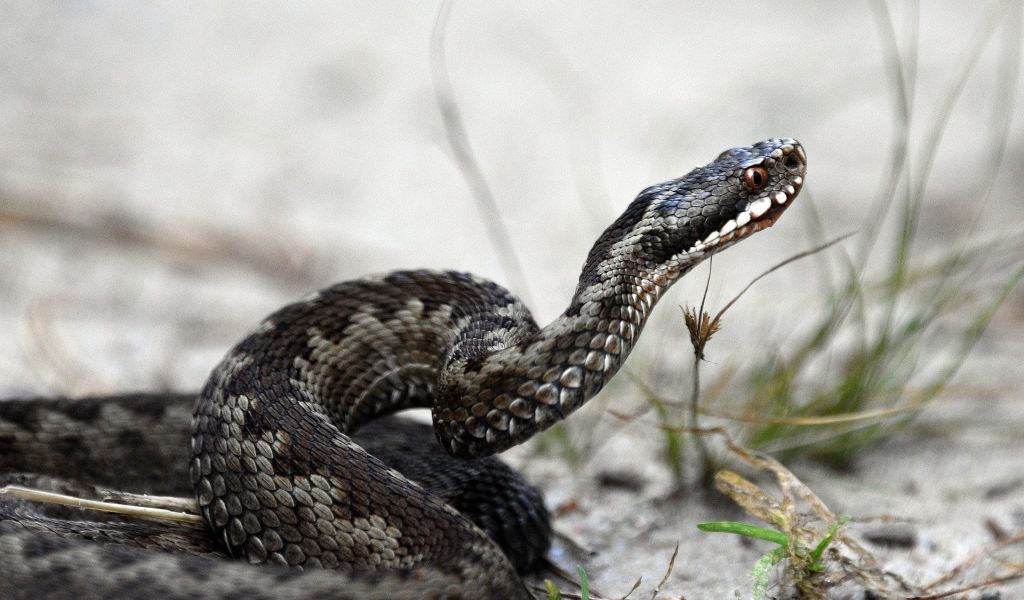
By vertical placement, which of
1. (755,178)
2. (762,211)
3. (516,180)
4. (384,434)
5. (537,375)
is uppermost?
(516,180)

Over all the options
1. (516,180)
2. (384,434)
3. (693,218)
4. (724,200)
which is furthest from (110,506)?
(516,180)

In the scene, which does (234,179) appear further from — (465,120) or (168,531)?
(168,531)

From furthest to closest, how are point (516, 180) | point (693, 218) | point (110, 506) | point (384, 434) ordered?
point (516, 180) < point (384, 434) < point (693, 218) < point (110, 506)

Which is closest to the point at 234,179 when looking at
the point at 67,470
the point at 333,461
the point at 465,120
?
the point at 465,120

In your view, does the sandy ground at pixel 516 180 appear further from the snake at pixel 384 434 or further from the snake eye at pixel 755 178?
the snake eye at pixel 755 178

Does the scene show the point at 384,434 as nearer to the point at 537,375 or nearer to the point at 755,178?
the point at 537,375

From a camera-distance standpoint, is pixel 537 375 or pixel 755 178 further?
pixel 755 178

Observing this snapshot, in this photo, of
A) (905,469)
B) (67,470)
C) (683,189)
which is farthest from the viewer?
(905,469)

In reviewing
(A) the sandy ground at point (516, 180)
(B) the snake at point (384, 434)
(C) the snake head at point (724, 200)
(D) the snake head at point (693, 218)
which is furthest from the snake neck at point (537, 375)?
(A) the sandy ground at point (516, 180)
